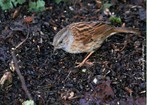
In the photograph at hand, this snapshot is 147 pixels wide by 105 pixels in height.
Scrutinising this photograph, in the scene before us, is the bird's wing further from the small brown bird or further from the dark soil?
the dark soil

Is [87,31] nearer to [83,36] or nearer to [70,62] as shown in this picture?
[83,36]

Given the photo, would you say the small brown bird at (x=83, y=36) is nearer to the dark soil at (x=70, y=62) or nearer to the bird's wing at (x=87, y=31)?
the bird's wing at (x=87, y=31)

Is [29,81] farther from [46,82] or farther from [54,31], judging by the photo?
[54,31]

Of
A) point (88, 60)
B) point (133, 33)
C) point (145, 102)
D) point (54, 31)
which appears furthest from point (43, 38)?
point (145, 102)

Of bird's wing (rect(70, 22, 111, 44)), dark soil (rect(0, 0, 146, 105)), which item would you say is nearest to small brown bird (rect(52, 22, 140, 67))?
bird's wing (rect(70, 22, 111, 44))

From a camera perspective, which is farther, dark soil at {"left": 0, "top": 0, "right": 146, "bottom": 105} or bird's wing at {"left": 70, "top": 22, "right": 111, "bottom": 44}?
bird's wing at {"left": 70, "top": 22, "right": 111, "bottom": 44}

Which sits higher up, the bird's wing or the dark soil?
the bird's wing
